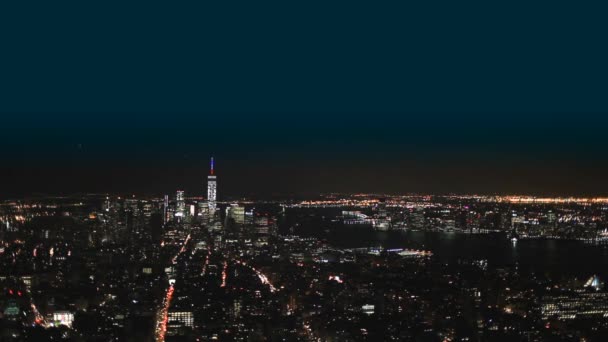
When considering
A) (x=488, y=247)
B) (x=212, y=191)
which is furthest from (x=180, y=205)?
(x=488, y=247)

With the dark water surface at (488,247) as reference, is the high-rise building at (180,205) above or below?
above

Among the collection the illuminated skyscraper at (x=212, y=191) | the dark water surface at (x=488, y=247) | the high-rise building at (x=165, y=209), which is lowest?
the dark water surface at (x=488, y=247)

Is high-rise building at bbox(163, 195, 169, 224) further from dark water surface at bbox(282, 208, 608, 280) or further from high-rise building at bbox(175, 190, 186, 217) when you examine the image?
dark water surface at bbox(282, 208, 608, 280)

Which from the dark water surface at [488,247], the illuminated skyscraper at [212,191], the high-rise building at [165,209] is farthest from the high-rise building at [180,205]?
the dark water surface at [488,247]

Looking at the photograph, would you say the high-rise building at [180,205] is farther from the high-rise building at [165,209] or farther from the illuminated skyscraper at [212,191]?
the illuminated skyscraper at [212,191]

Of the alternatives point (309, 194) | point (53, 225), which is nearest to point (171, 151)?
point (309, 194)

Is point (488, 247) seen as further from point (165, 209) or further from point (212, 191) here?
point (212, 191)
